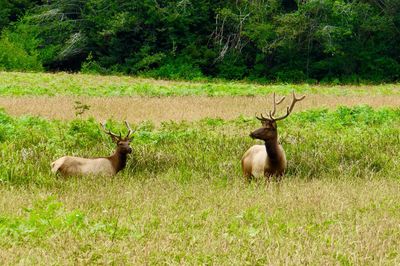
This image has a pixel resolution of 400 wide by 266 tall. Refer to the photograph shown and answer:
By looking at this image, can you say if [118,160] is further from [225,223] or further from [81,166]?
[225,223]

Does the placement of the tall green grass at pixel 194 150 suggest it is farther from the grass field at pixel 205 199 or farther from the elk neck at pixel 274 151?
Answer: the elk neck at pixel 274 151

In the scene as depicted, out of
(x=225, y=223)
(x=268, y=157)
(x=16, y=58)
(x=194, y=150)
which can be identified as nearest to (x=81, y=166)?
(x=194, y=150)

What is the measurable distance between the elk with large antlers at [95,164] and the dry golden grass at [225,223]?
1.44 ft

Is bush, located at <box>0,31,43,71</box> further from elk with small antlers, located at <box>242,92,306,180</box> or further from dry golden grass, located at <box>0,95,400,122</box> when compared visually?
elk with small antlers, located at <box>242,92,306,180</box>

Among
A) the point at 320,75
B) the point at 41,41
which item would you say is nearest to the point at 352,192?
the point at 320,75

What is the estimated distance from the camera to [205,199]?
7.15m

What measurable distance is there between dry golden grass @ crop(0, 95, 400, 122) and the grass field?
3.04 m

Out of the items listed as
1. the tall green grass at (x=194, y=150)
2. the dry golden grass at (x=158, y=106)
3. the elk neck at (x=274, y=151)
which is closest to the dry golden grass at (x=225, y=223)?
the elk neck at (x=274, y=151)

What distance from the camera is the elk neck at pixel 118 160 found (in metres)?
9.27

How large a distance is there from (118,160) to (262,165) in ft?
7.35

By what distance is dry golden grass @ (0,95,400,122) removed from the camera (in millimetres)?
16531

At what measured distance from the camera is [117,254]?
15.5 feet

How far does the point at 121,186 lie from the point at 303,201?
2596 millimetres

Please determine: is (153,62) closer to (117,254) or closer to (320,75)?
(320,75)
